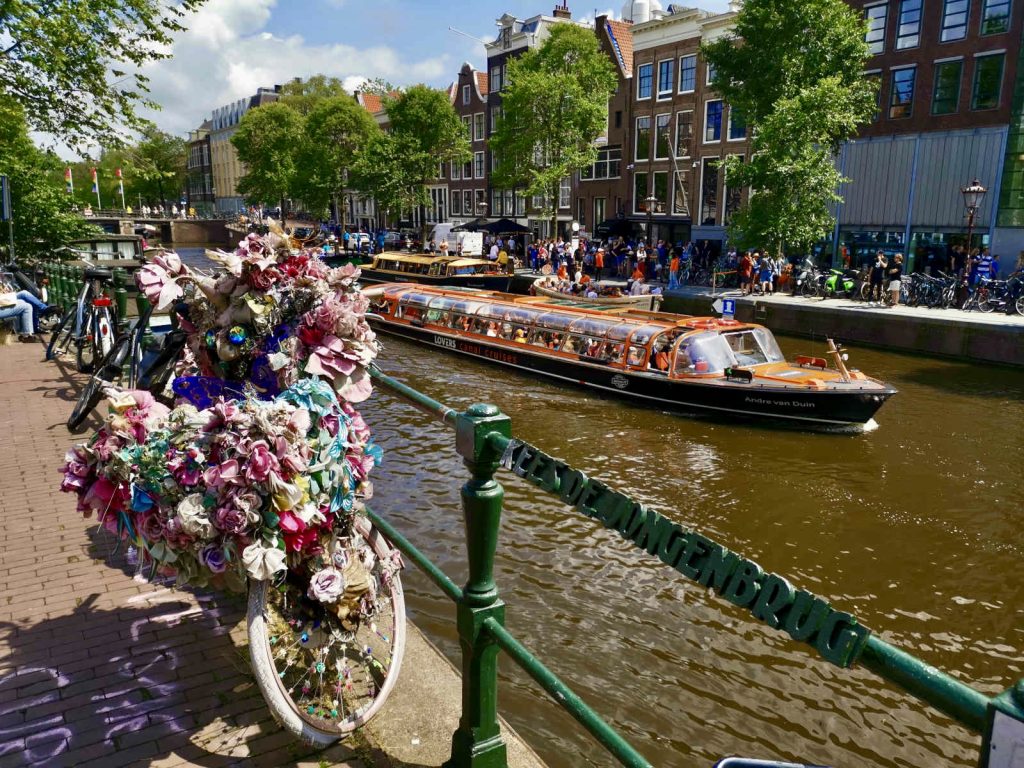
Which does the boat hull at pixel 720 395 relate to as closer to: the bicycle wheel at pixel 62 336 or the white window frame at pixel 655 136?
the bicycle wheel at pixel 62 336

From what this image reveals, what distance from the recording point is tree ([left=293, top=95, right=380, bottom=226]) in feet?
185

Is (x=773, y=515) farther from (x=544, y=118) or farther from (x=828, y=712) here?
(x=544, y=118)

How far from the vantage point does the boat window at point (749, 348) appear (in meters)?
15.3

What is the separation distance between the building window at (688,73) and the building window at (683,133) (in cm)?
117

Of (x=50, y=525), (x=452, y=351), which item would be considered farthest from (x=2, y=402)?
(x=452, y=351)

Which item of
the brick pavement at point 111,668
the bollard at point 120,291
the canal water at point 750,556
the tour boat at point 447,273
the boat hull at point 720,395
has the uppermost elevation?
the bollard at point 120,291

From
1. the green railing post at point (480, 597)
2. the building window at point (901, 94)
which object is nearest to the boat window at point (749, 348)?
the green railing post at point (480, 597)

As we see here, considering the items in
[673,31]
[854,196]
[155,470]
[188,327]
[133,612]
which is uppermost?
[673,31]

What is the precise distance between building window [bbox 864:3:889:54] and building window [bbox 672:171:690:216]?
32.7 ft

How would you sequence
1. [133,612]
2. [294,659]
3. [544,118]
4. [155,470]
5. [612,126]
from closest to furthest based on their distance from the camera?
[155,470], [294,659], [133,612], [544,118], [612,126]

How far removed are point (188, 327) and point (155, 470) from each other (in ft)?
3.56

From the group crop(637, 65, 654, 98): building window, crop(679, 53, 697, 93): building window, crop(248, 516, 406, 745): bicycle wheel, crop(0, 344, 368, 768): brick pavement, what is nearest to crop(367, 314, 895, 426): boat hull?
crop(0, 344, 368, 768): brick pavement

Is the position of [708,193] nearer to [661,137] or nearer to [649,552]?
[661,137]

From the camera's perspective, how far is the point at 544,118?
3641 centimetres
